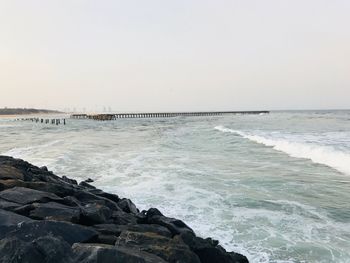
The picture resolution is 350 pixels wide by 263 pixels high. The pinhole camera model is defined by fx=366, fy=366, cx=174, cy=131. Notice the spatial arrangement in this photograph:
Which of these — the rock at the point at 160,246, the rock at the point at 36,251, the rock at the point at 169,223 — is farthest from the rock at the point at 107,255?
the rock at the point at 169,223

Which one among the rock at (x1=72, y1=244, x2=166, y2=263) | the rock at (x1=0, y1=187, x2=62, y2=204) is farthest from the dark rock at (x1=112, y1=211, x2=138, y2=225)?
the rock at (x1=72, y1=244, x2=166, y2=263)

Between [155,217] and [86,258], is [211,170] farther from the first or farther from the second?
[86,258]

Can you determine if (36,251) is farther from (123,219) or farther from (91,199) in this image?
(91,199)

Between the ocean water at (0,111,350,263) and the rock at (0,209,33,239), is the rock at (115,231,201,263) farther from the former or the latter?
the ocean water at (0,111,350,263)

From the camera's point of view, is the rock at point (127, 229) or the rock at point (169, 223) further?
the rock at point (169, 223)

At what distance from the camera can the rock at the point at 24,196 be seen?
265 inches

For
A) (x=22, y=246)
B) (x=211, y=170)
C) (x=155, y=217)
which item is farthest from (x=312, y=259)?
(x=211, y=170)

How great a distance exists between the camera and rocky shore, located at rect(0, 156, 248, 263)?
4.06 metres

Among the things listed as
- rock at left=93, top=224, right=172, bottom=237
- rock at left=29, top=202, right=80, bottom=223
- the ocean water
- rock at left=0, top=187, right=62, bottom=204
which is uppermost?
rock at left=0, top=187, right=62, bottom=204

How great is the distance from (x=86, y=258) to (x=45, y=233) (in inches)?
37.1

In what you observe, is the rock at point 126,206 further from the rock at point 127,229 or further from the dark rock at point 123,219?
the rock at point 127,229

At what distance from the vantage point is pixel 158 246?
190 inches

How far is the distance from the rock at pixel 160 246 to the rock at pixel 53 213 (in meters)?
1.36

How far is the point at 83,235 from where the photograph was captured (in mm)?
5012
